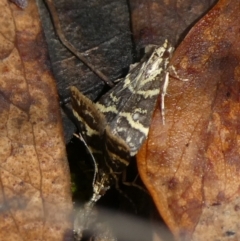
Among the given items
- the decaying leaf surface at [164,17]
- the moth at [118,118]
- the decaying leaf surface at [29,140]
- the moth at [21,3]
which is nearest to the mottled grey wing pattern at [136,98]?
the moth at [118,118]

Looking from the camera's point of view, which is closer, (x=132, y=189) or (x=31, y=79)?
(x=31, y=79)

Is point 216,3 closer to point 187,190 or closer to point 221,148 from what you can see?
point 221,148

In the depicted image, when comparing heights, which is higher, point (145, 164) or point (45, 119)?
point (45, 119)

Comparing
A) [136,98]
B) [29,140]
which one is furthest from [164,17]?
[29,140]

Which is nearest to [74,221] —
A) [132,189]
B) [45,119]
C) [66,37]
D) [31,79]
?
[132,189]

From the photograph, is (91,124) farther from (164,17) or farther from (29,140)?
(164,17)

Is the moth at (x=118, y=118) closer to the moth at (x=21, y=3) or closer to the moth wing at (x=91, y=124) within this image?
the moth wing at (x=91, y=124)

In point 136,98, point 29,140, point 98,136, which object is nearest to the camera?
point 29,140
